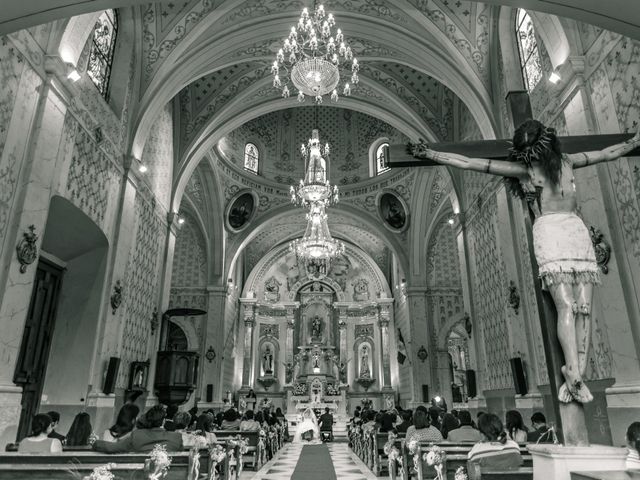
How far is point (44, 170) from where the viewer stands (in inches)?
231

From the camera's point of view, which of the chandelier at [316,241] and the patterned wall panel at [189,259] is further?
the patterned wall panel at [189,259]

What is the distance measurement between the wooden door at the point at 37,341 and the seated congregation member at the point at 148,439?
4.06 metres

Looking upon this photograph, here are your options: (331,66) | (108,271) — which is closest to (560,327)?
(331,66)

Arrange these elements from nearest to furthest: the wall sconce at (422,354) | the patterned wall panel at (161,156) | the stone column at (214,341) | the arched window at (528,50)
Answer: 1. the arched window at (528,50)
2. the patterned wall panel at (161,156)
3. the stone column at (214,341)
4. the wall sconce at (422,354)

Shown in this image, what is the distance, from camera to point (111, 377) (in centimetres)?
772

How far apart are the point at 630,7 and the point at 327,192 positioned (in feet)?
26.7

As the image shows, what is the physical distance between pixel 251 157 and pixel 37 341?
40.0ft

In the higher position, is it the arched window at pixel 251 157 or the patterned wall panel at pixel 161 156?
the arched window at pixel 251 157

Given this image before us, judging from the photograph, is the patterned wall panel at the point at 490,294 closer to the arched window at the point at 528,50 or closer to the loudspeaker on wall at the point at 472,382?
the loudspeaker on wall at the point at 472,382

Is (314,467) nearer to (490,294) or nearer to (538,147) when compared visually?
(490,294)

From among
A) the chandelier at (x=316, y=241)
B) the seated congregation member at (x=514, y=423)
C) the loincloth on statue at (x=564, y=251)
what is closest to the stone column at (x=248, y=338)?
the chandelier at (x=316, y=241)

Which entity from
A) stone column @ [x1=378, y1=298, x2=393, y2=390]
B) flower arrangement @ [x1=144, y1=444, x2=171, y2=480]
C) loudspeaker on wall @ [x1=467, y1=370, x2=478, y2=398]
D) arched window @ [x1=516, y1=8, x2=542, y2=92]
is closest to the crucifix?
flower arrangement @ [x1=144, y1=444, x2=171, y2=480]

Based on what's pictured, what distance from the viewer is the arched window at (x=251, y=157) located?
18.0 meters

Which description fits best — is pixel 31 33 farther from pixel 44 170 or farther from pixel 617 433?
pixel 617 433
